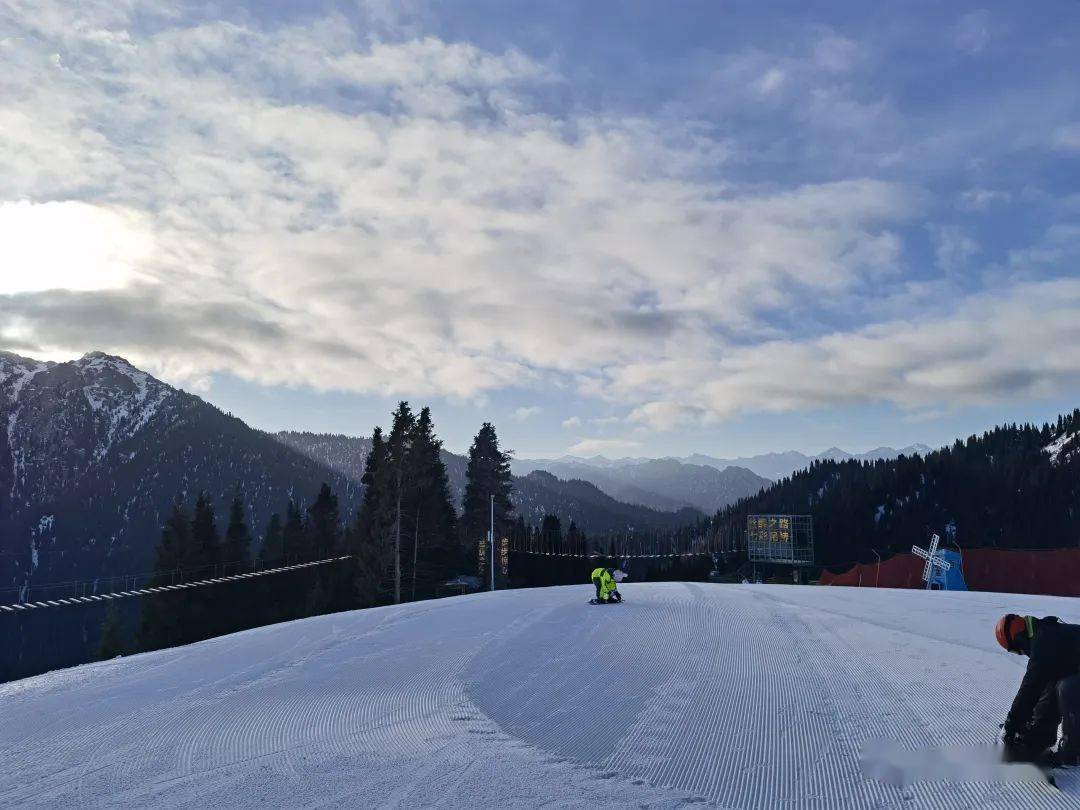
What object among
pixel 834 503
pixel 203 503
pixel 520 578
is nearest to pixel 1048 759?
pixel 203 503

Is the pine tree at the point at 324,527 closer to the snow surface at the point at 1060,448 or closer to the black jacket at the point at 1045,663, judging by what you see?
the black jacket at the point at 1045,663

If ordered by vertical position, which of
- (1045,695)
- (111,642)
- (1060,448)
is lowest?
(111,642)

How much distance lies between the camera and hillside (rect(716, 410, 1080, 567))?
135875 millimetres

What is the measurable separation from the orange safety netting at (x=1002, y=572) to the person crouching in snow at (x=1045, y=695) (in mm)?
24882

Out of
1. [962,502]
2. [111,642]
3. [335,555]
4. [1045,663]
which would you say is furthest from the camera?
[962,502]

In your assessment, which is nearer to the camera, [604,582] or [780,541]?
[604,582]

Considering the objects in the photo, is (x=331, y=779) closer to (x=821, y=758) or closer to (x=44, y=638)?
(x=821, y=758)

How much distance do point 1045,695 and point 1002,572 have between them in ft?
98.5

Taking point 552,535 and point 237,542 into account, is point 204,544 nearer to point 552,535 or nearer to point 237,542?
point 237,542

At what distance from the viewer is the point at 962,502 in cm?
15150

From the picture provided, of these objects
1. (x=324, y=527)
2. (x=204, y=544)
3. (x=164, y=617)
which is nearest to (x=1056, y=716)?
(x=164, y=617)

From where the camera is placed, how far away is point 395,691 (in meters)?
8.10

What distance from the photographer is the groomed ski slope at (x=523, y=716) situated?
521 centimetres

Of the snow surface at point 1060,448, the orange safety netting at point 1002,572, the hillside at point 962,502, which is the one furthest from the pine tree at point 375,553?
the snow surface at point 1060,448
